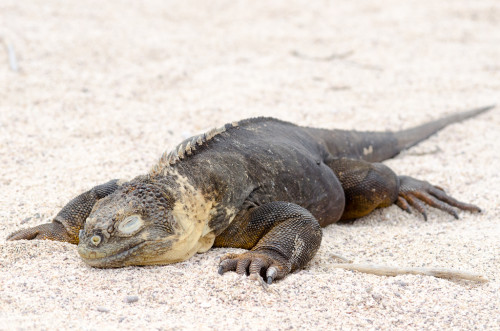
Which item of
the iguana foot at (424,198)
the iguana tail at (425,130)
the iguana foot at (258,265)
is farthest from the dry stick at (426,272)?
the iguana tail at (425,130)

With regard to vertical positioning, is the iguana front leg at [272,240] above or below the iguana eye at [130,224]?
below

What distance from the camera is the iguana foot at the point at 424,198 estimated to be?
16.0ft

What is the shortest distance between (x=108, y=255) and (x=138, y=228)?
0.22 metres

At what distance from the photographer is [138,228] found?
126 inches

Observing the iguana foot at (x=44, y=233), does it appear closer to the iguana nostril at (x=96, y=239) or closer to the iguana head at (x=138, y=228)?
the iguana head at (x=138, y=228)

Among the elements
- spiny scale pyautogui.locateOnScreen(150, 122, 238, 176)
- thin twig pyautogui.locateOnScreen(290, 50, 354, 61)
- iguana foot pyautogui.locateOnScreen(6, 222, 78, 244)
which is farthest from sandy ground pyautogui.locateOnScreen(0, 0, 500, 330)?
spiny scale pyautogui.locateOnScreen(150, 122, 238, 176)

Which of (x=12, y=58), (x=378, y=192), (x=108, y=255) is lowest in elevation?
(x=378, y=192)

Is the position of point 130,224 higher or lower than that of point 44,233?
higher

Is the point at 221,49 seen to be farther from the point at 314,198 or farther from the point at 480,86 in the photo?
the point at 314,198

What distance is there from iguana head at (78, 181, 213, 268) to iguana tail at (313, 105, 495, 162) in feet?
6.40

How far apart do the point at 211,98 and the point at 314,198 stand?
10.3 ft

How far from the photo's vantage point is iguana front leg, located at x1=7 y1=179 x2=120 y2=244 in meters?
3.69

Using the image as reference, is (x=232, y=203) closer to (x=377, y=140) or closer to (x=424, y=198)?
(x=424, y=198)

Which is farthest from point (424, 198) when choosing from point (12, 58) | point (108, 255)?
point (12, 58)
